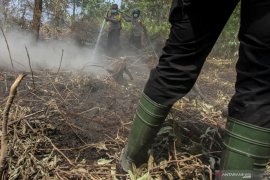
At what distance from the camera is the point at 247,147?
1.08 m

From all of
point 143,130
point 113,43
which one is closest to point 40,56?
point 113,43

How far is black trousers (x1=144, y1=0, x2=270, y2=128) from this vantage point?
1066 mm

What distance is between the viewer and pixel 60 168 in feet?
4.59

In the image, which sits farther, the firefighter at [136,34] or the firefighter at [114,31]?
the firefighter at [136,34]

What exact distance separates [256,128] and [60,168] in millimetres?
742

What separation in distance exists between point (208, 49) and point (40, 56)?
13.2ft

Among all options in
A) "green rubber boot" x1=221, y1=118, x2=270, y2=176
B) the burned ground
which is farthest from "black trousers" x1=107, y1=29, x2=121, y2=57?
"green rubber boot" x1=221, y1=118, x2=270, y2=176

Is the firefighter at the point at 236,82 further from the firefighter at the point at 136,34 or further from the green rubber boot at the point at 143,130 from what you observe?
the firefighter at the point at 136,34

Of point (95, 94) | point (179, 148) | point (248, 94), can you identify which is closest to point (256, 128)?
point (248, 94)

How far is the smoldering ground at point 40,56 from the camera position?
4.23 metres

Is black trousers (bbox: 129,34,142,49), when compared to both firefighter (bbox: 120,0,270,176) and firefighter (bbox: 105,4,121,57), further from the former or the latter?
firefighter (bbox: 120,0,270,176)

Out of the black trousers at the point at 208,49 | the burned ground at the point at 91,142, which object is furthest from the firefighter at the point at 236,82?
the burned ground at the point at 91,142

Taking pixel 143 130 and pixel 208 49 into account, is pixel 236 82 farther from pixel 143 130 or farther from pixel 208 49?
pixel 143 130

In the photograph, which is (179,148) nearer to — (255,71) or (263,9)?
(255,71)
